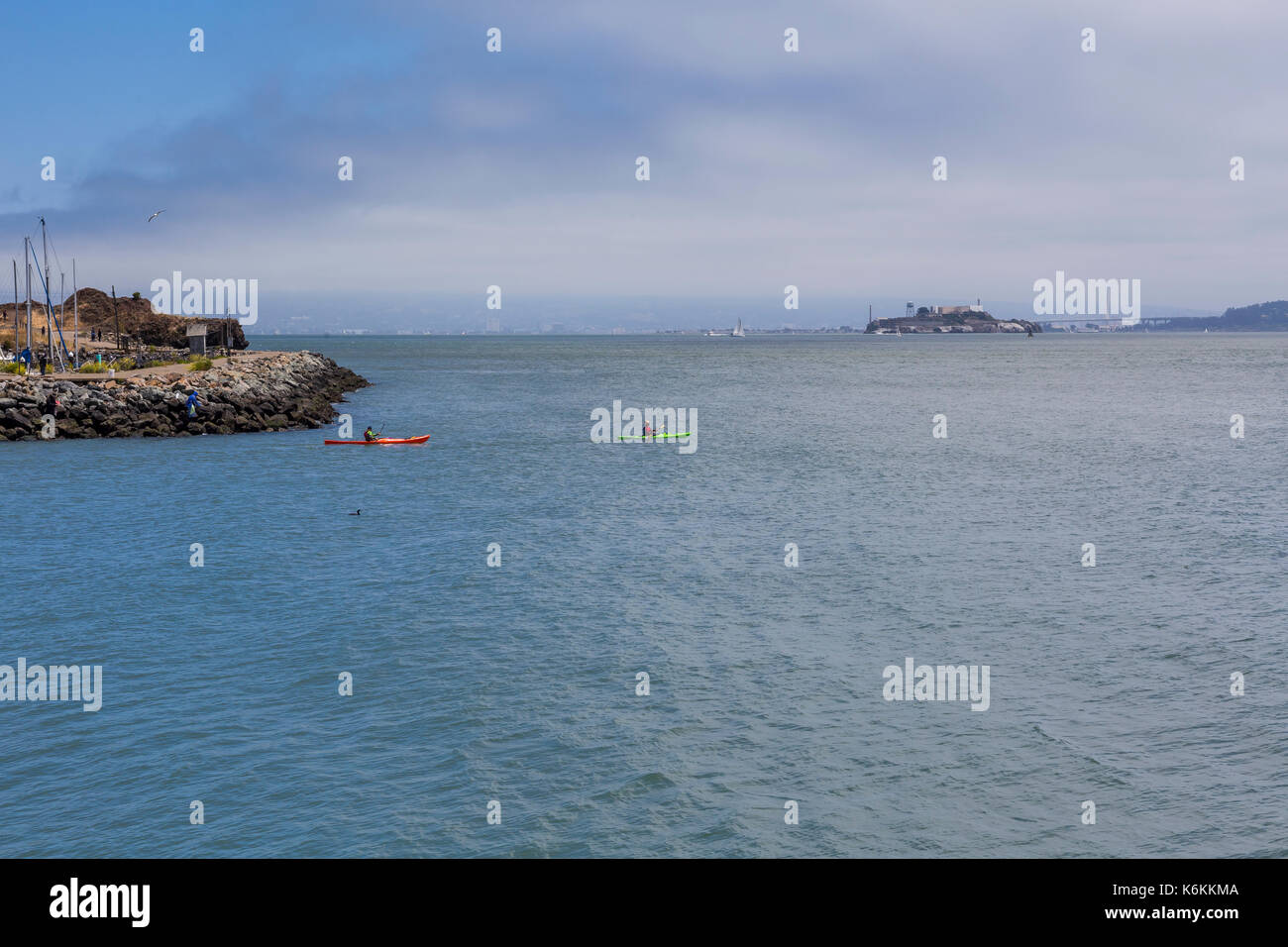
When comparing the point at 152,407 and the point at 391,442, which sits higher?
the point at 152,407

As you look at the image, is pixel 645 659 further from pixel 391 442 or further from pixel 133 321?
pixel 133 321

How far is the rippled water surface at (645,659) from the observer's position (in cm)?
1736

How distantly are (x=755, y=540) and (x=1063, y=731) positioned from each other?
61.5 feet

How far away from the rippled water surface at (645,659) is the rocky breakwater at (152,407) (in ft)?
48.9

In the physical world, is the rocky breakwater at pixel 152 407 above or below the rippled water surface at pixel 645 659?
above

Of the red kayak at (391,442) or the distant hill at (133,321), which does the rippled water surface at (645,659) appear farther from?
the distant hill at (133,321)

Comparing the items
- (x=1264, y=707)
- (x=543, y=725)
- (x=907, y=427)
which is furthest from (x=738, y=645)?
(x=907, y=427)

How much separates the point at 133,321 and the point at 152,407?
3578 inches

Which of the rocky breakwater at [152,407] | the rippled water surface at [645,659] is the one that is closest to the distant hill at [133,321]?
the rocky breakwater at [152,407]

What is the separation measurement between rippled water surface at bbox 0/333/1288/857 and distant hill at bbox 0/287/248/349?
94912 millimetres

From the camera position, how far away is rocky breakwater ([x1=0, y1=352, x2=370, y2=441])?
7056 cm

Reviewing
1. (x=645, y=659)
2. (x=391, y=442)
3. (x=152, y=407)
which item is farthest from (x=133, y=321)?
(x=645, y=659)

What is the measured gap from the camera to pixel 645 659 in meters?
25.4

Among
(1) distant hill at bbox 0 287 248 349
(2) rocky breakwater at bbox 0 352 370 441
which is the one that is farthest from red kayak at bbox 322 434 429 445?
(1) distant hill at bbox 0 287 248 349
